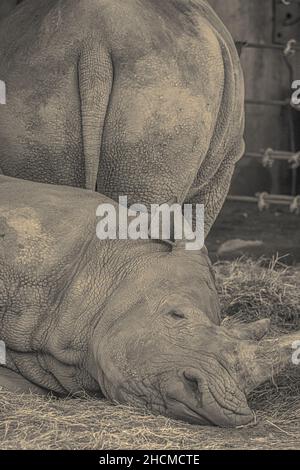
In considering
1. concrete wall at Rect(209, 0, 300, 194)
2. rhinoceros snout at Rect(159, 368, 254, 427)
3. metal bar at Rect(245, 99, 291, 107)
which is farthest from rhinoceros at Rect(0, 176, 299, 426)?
concrete wall at Rect(209, 0, 300, 194)

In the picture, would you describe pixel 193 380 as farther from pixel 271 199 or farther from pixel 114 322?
pixel 271 199

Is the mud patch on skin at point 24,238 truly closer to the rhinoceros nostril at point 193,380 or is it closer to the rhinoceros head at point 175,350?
the rhinoceros head at point 175,350

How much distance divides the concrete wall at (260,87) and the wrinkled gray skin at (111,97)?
2506 mm

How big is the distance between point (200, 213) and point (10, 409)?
6.76 ft

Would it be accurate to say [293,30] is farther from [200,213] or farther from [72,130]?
[72,130]

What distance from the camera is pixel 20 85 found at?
4582 millimetres

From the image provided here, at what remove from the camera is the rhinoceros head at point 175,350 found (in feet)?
11.3

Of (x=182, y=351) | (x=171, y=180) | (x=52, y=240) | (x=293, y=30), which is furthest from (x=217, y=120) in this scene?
(x=293, y=30)

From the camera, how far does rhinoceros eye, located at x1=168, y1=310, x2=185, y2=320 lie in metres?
3.65

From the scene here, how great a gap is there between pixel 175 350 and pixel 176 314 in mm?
144

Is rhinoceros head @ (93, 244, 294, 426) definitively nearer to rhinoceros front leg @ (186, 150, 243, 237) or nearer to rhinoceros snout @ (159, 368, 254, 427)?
rhinoceros snout @ (159, 368, 254, 427)

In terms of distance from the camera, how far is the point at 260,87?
24.2ft

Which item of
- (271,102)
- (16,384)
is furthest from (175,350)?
(271,102)

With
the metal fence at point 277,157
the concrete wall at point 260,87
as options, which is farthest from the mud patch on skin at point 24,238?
the concrete wall at point 260,87
